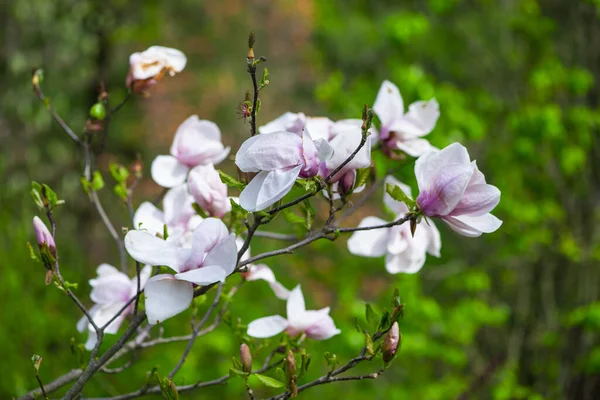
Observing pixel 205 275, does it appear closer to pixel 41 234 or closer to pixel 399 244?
pixel 41 234

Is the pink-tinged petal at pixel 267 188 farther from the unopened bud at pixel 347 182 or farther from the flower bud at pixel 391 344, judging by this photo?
the flower bud at pixel 391 344

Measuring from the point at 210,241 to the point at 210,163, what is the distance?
304 mm

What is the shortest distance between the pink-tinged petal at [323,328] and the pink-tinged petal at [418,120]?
1.10ft

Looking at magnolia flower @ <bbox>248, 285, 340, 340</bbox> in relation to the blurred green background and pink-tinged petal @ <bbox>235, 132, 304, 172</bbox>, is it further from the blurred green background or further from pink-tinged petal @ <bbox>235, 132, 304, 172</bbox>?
the blurred green background

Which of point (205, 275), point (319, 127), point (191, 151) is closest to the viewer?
→ point (205, 275)

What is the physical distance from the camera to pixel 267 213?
755 millimetres

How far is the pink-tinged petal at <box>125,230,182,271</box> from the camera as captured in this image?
727mm

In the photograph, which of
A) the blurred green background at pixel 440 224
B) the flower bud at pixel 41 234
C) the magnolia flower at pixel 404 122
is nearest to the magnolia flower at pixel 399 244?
the magnolia flower at pixel 404 122

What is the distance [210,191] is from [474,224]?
1.22 feet

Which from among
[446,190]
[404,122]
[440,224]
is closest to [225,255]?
[446,190]

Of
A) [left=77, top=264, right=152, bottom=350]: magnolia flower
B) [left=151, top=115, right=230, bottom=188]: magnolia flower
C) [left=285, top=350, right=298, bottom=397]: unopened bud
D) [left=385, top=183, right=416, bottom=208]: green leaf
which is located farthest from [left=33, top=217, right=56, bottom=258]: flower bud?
[left=385, top=183, right=416, bottom=208]: green leaf

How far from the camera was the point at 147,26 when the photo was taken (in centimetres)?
449

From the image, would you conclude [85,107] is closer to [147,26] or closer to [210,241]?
[147,26]

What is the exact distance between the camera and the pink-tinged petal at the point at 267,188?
73cm
